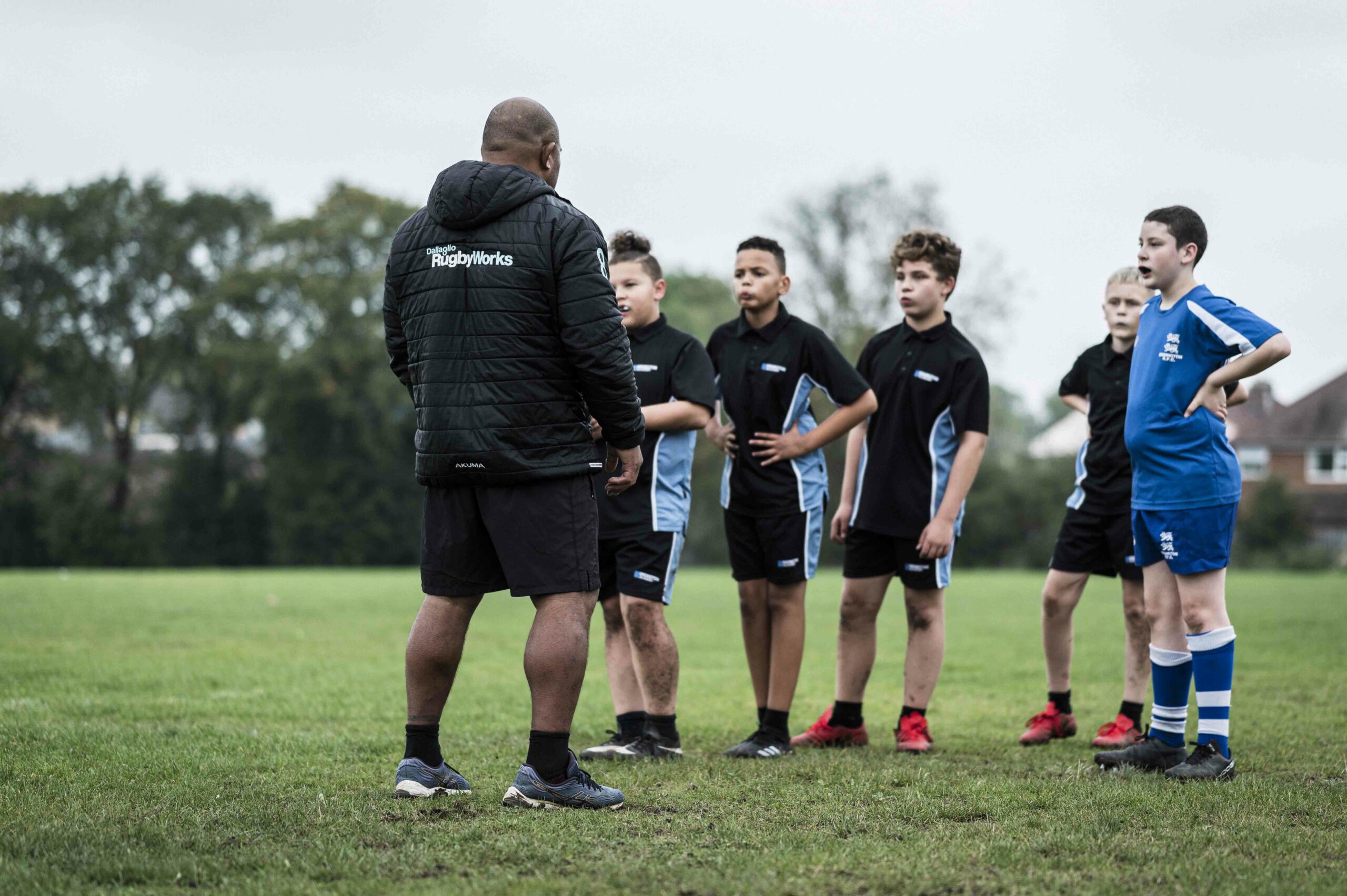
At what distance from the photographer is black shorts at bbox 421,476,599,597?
419 centimetres

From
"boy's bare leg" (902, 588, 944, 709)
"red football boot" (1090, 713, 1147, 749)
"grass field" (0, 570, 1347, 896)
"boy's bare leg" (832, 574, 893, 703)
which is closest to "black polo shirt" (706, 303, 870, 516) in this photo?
"boy's bare leg" (832, 574, 893, 703)

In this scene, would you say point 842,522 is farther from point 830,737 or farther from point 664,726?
point 664,726

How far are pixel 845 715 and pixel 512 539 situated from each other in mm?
2542

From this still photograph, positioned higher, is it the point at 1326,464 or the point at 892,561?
the point at 1326,464

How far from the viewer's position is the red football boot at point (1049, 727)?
615 centimetres

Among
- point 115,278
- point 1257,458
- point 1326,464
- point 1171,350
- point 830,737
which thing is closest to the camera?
point 1171,350

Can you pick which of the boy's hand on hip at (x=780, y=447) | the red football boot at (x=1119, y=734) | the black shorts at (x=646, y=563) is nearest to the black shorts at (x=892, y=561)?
the boy's hand on hip at (x=780, y=447)

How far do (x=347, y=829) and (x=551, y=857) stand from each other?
2.31 feet

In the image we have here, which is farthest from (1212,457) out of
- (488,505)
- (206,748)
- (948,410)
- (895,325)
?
(206,748)

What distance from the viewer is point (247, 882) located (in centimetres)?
309

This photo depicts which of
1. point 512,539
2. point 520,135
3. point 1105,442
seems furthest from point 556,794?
point 1105,442

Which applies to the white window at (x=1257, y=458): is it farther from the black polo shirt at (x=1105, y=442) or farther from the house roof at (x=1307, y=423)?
the black polo shirt at (x=1105, y=442)

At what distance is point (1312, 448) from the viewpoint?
60.1m

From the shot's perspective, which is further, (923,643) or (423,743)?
(923,643)
